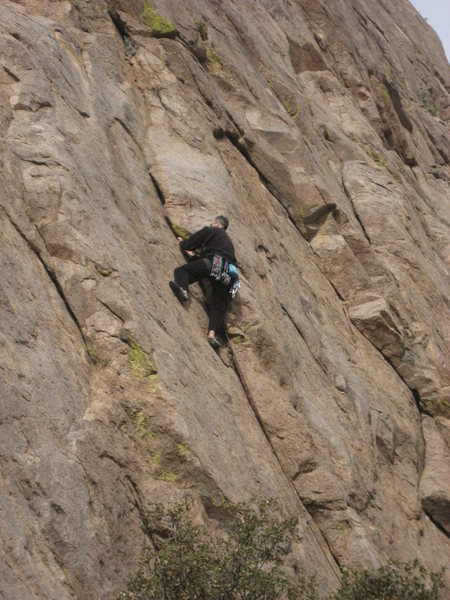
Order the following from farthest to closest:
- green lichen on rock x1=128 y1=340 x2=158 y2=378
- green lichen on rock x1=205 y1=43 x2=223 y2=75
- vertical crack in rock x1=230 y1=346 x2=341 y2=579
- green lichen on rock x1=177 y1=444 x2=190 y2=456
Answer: green lichen on rock x1=205 y1=43 x2=223 y2=75, vertical crack in rock x1=230 y1=346 x2=341 y2=579, green lichen on rock x1=128 y1=340 x2=158 y2=378, green lichen on rock x1=177 y1=444 x2=190 y2=456

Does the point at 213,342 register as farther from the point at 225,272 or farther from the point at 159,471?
the point at 159,471

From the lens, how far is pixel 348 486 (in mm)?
13531

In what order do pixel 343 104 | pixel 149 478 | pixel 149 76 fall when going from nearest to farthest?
1. pixel 149 478
2. pixel 149 76
3. pixel 343 104

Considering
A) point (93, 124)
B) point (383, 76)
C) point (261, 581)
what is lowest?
point (383, 76)

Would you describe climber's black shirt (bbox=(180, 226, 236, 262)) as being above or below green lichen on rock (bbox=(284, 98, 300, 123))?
above

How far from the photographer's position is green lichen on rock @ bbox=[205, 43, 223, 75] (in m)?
20.1

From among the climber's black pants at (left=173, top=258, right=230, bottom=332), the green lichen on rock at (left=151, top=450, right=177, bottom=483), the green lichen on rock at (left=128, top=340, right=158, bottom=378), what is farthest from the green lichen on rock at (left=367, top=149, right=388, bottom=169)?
the green lichen on rock at (left=151, top=450, right=177, bottom=483)

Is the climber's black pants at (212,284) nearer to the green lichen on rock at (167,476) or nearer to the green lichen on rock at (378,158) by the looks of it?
the green lichen on rock at (167,476)

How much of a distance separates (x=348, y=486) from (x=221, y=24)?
13972 millimetres

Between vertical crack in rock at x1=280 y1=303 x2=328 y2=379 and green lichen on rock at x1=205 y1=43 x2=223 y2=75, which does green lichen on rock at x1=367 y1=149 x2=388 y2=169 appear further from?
vertical crack in rock at x1=280 y1=303 x2=328 y2=379

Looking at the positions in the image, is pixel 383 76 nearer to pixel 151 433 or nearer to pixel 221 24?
pixel 221 24

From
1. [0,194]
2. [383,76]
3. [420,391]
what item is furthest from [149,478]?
[383,76]

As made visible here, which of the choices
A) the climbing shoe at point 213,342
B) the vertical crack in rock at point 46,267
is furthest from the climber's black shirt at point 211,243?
the vertical crack in rock at point 46,267

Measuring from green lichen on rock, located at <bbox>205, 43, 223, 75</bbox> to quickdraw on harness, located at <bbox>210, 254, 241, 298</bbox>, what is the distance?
8282 millimetres
